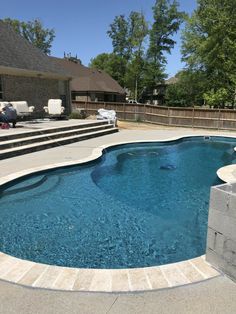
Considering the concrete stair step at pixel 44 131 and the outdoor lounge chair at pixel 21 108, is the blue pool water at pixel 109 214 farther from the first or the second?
the outdoor lounge chair at pixel 21 108

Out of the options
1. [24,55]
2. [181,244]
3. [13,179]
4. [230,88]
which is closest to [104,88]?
[230,88]

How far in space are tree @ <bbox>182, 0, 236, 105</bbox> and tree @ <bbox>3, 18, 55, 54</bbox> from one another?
32354 millimetres

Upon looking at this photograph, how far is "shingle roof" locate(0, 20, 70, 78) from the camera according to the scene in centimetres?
1697

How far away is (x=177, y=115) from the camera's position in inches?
896

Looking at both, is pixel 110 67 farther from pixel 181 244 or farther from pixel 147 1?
pixel 181 244

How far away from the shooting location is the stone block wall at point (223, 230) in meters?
3.46

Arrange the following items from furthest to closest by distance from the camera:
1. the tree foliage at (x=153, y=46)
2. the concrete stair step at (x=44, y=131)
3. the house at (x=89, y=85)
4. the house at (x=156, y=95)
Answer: the house at (x=156, y=95) < the tree foliage at (x=153, y=46) < the house at (x=89, y=85) < the concrete stair step at (x=44, y=131)

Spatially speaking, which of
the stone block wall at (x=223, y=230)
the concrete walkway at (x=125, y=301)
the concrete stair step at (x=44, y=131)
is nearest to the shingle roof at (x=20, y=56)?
the concrete stair step at (x=44, y=131)

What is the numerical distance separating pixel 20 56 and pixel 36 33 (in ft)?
132

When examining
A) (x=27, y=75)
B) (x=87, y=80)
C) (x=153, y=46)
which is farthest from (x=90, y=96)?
(x=27, y=75)

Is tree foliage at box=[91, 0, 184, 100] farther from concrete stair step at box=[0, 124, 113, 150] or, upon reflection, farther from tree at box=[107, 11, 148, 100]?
concrete stair step at box=[0, 124, 113, 150]

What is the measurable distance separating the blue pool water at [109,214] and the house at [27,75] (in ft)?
30.3

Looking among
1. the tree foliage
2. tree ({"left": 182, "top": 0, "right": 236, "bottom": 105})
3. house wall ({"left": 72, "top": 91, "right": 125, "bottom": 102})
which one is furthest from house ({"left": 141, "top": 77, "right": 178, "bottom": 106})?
tree ({"left": 182, "top": 0, "right": 236, "bottom": 105})

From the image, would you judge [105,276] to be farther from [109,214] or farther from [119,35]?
[119,35]
